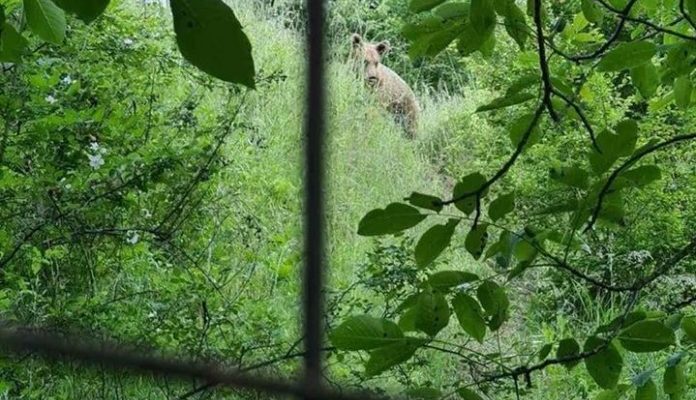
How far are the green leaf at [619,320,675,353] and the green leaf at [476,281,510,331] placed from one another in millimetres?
59

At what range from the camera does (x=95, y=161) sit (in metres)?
1.40

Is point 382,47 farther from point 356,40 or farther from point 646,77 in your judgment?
point 646,77

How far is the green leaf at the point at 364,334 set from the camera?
478mm

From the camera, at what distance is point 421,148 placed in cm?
259

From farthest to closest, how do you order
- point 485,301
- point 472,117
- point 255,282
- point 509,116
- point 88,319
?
point 472,117, point 509,116, point 255,282, point 88,319, point 485,301

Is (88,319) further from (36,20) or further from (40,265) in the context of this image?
(36,20)

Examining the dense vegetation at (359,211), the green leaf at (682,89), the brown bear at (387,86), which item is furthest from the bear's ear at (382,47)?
the green leaf at (682,89)

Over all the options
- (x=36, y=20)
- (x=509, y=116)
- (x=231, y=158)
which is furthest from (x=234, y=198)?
(x=36, y=20)

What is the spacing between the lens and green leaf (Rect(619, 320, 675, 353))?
52 centimetres

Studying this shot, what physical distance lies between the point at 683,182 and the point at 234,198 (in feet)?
2.80

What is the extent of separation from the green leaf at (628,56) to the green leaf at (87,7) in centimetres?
33

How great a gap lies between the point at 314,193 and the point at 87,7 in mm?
115

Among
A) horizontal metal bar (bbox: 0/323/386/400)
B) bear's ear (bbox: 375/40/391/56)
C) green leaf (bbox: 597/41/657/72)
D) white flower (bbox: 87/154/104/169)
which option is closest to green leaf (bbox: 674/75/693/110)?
green leaf (bbox: 597/41/657/72)

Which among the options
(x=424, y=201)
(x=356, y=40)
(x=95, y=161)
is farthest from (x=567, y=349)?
A: (x=356, y=40)
